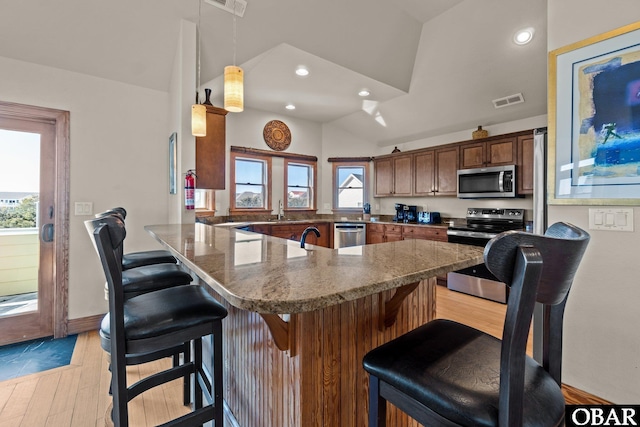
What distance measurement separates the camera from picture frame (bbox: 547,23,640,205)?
153cm

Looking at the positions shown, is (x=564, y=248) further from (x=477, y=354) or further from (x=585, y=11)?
(x=585, y=11)

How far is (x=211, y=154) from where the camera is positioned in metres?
2.95

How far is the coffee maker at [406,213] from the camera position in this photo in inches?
202

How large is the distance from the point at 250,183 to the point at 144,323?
4152 millimetres

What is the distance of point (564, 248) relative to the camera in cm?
55

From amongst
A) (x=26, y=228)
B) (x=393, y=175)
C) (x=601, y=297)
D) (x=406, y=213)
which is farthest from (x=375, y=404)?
(x=393, y=175)

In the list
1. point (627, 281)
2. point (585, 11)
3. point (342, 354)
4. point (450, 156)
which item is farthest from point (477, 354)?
point (450, 156)

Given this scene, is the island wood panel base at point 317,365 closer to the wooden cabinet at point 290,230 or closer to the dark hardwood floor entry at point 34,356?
the dark hardwood floor entry at point 34,356

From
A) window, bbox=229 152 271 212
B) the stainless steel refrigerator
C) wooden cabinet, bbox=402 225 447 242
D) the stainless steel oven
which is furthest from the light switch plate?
window, bbox=229 152 271 212

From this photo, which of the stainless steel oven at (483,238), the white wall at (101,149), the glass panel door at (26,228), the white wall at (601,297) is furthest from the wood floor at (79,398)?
the stainless steel oven at (483,238)

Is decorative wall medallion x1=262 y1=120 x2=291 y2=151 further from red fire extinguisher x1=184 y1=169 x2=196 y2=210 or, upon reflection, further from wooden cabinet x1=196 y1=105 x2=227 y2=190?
red fire extinguisher x1=184 y1=169 x2=196 y2=210

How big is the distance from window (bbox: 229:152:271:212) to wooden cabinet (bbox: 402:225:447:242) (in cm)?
243

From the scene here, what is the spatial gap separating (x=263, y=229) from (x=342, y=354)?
3642 millimetres

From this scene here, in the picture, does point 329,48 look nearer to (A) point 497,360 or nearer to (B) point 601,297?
Answer: (B) point 601,297
